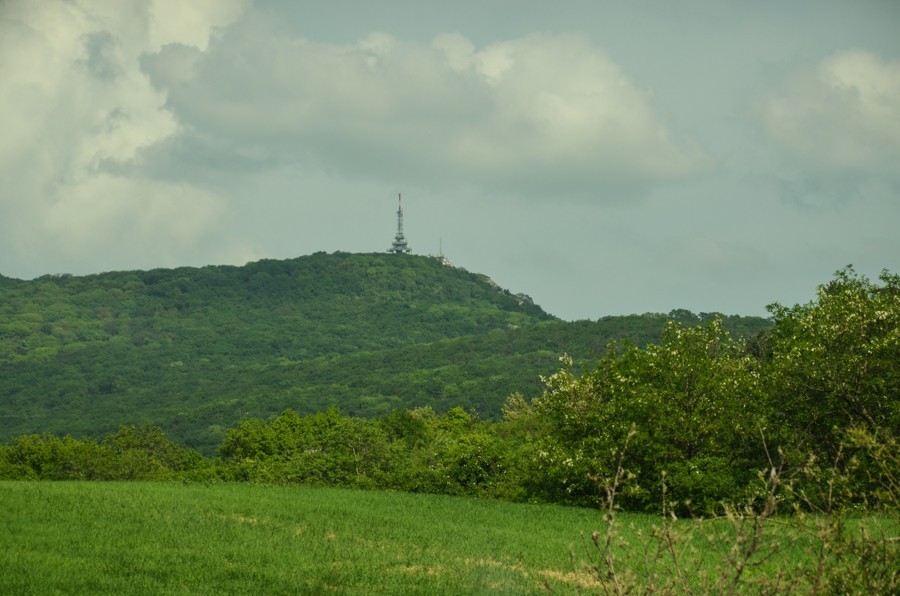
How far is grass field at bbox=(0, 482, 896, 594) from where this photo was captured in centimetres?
1914

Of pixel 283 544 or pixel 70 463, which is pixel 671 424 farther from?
pixel 70 463

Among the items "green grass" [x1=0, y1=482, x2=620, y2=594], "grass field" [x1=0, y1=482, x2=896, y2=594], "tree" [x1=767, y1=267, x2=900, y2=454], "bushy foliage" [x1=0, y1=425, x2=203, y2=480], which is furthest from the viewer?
"bushy foliage" [x1=0, y1=425, x2=203, y2=480]

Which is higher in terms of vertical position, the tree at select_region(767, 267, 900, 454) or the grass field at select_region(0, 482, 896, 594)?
the tree at select_region(767, 267, 900, 454)

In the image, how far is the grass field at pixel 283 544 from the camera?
19.1m

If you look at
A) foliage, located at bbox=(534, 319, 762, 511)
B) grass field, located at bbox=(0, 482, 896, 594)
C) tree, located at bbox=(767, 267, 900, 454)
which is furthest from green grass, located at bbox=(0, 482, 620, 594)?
tree, located at bbox=(767, 267, 900, 454)

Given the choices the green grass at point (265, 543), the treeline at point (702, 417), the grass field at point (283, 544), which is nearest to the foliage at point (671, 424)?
the treeline at point (702, 417)

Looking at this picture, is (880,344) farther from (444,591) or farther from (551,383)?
(444,591)

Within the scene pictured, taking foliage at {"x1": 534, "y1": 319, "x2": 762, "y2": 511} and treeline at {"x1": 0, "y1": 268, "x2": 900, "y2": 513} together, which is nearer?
treeline at {"x1": 0, "y1": 268, "x2": 900, "y2": 513}

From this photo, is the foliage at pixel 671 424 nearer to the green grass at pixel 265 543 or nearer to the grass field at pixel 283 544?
the grass field at pixel 283 544

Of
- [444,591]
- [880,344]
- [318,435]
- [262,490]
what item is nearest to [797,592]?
[444,591]

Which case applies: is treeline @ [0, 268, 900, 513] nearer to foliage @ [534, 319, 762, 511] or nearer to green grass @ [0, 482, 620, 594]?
foliage @ [534, 319, 762, 511]

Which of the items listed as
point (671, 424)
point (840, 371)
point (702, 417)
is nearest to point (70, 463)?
point (671, 424)

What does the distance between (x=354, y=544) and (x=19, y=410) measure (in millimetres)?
186437

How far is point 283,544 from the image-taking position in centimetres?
2402
